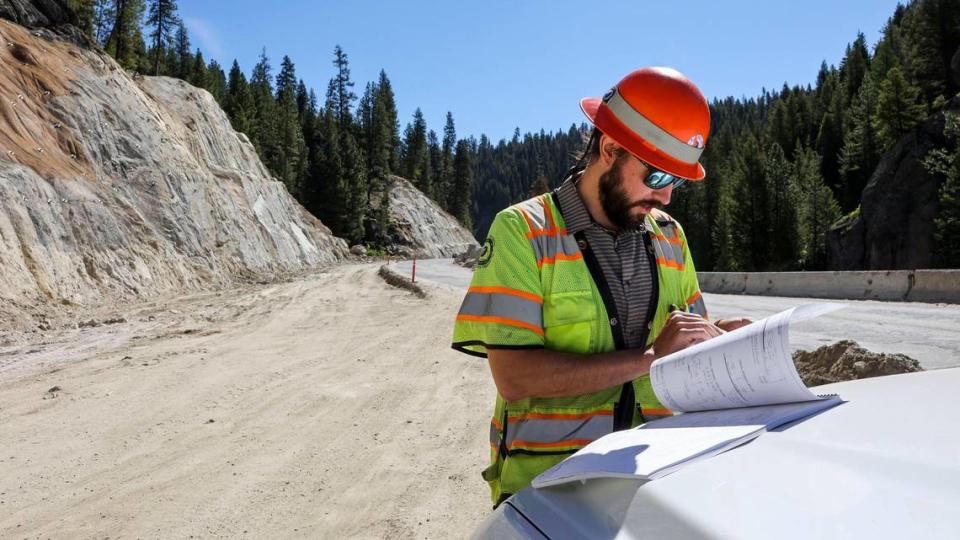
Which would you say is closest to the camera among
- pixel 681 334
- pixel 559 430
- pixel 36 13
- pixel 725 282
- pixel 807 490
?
pixel 807 490

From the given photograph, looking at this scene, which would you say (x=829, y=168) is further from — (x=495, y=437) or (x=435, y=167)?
(x=495, y=437)

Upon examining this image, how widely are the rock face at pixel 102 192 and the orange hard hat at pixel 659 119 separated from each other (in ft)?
47.3

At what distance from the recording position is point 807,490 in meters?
1.03

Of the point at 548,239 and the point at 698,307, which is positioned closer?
Answer: the point at 548,239

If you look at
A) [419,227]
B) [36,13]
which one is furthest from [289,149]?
[36,13]

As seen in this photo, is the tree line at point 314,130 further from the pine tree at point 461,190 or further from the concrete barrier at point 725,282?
the concrete barrier at point 725,282

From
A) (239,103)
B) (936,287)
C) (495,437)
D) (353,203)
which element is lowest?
(495,437)

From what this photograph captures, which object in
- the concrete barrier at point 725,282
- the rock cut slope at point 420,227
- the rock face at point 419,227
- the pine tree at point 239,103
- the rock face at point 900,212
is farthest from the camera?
the rock cut slope at point 420,227

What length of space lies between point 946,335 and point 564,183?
10.2m

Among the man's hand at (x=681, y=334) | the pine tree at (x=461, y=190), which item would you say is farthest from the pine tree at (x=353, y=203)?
the man's hand at (x=681, y=334)

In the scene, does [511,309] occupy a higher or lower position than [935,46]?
lower

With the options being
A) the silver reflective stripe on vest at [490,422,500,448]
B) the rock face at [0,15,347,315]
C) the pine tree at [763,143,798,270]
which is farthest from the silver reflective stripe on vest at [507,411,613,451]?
the pine tree at [763,143,798,270]

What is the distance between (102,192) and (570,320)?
68.9 feet

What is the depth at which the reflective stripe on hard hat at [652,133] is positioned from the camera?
1947 millimetres
